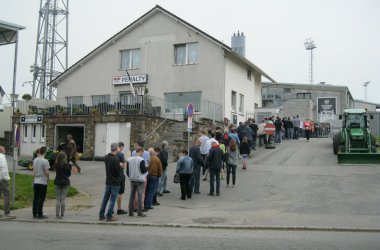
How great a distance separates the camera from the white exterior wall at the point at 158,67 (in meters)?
30.2

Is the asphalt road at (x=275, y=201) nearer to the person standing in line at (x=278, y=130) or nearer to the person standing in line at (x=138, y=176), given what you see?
the person standing in line at (x=138, y=176)

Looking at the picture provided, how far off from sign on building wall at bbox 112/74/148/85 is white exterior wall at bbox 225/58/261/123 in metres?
5.81

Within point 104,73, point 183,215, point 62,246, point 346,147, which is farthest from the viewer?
point 104,73

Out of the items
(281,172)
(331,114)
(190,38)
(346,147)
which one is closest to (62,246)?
(281,172)

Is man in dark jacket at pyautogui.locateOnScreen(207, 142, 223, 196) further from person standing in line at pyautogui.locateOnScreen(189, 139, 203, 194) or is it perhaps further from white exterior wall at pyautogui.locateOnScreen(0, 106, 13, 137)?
white exterior wall at pyautogui.locateOnScreen(0, 106, 13, 137)

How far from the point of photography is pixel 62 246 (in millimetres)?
8414

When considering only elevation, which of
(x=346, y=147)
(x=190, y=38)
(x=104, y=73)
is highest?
(x=190, y=38)

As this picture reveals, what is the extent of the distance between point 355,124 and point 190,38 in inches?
493

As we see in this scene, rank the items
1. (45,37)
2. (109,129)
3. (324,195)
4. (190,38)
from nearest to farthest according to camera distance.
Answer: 1. (324,195)
2. (109,129)
3. (190,38)
4. (45,37)

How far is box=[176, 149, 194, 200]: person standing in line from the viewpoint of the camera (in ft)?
47.9

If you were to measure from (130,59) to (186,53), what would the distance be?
452 centimetres

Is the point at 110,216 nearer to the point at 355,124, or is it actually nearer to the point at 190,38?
the point at 355,124

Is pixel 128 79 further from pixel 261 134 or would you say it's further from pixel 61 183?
pixel 61 183

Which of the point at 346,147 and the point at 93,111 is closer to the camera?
the point at 346,147
